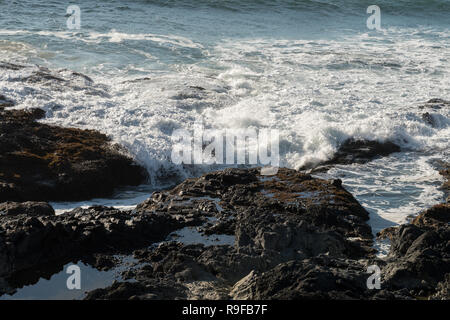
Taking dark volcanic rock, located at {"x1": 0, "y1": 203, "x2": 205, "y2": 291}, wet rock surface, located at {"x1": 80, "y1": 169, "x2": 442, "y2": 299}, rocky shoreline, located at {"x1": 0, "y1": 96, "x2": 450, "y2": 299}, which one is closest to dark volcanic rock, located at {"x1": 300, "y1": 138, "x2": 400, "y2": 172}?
rocky shoreline, located at {"x1": 0, "y1": 96, "x2": 450, "y2": 299}

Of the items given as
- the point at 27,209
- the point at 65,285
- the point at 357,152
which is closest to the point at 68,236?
the point at 65,285

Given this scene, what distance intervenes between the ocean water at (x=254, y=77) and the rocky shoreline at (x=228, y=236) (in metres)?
0.68

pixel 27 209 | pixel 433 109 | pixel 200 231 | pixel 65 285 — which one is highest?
pixel 433 109

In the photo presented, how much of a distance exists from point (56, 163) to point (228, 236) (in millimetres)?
3241

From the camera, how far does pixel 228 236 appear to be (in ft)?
19.6

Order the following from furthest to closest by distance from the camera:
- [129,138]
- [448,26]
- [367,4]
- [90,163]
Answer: [367,4] < [448,26] < [129,138] < [90,163]

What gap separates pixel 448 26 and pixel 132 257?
20.9 meters

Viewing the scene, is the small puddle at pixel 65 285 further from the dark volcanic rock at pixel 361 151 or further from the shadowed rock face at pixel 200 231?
the dark volcanic rock at pixel 361 151

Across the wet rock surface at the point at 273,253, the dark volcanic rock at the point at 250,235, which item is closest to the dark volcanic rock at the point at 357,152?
the dark volcanic rock at the point at 250,235

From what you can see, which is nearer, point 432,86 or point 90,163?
point 90,163

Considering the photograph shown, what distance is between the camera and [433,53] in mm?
17688

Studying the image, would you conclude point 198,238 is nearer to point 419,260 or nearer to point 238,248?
point 238,248
